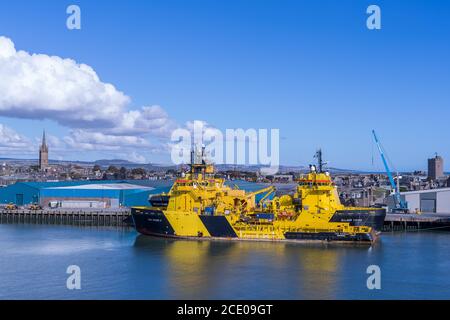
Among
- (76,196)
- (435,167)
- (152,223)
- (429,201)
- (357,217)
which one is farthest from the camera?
(435,167)

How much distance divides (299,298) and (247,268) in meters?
5.61

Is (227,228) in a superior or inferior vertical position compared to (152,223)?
inferior

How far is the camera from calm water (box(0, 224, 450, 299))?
22156 mm

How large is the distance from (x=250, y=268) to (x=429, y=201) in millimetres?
36176

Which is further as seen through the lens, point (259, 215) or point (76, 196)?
point (76, 196)

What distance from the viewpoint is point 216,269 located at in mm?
26453

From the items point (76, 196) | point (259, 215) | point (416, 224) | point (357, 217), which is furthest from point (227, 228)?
point (76, 196)

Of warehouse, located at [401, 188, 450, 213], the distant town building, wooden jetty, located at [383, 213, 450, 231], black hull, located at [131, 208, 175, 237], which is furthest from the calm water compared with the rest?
the distant town building

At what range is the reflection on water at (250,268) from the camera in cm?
2236

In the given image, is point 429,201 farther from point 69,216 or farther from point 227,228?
point 69,216

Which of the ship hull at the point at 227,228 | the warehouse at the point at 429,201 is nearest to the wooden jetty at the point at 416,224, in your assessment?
the warehouse at the point at 429,201

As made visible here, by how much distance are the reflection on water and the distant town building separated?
11245 centimetres

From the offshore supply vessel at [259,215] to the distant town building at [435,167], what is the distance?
109 metres
